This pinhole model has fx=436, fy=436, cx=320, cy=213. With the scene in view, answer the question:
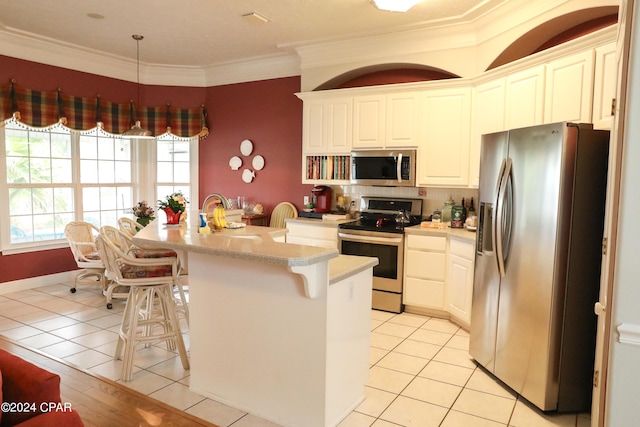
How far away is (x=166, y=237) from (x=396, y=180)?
261 cm

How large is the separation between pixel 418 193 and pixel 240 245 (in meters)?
2.92

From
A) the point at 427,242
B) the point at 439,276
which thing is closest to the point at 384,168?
the point at 427,242

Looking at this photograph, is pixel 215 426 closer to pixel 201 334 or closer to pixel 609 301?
pixel 201 334

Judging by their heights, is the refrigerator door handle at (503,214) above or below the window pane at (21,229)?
above

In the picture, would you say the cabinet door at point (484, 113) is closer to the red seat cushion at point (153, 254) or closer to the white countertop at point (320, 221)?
the white countertop at point (320, 221)

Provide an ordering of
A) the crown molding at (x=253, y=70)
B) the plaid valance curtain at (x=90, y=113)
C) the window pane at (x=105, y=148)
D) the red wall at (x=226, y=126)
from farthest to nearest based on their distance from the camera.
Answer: the window pane at (x=105, y=148)
the crown molding at (x=253, y=70)
the red wall at (x=226, y=126)
the plaid valance curtain at (x=90, y=113)

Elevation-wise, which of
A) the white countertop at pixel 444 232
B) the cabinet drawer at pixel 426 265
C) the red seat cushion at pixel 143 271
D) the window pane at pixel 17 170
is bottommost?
the cabinet drawer at pixel 426 265

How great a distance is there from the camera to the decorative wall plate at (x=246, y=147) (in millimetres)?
5955

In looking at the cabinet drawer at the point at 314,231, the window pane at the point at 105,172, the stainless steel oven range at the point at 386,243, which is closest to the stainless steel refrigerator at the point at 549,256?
the stainless steel oven range at the point at 386,243

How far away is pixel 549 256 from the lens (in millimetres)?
2537

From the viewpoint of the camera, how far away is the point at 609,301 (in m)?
1.69

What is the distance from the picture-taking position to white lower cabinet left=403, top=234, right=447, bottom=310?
4.17 metres

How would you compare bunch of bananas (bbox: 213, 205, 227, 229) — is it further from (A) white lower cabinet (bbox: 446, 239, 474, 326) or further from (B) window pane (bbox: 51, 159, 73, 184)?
(B) window pane (bbox: 51, 159, 73, 184)

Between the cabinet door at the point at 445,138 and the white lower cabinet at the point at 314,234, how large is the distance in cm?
109
